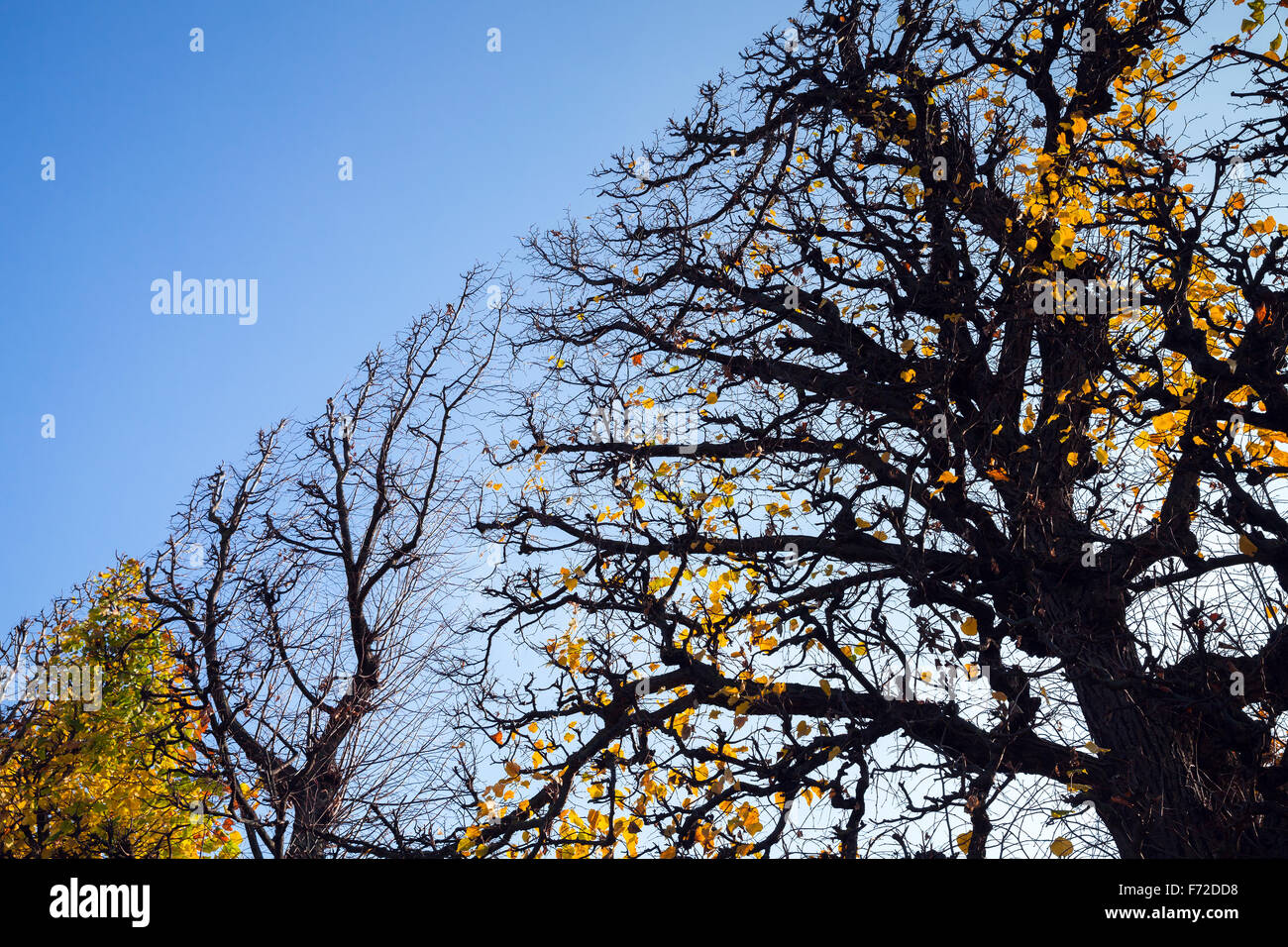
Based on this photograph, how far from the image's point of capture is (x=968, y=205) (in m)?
7.75

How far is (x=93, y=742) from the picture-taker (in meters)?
19.0

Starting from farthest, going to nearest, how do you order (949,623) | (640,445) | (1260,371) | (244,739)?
(244,739) → (640,445) → (1260,371) → (949,623)

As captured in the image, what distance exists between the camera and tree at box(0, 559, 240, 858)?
1520 cm

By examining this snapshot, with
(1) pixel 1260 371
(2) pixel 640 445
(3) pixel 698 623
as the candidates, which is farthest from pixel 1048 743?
(2) pixel 640 445

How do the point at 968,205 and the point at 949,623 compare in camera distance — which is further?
the point at 968,205

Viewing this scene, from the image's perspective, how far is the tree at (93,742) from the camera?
598 inches

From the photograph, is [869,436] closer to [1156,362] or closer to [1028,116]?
[1156,362]

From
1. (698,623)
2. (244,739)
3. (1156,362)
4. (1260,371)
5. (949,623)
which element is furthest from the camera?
(244,739)

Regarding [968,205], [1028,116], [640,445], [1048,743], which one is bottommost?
[1048,743]

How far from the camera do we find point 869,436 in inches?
315
